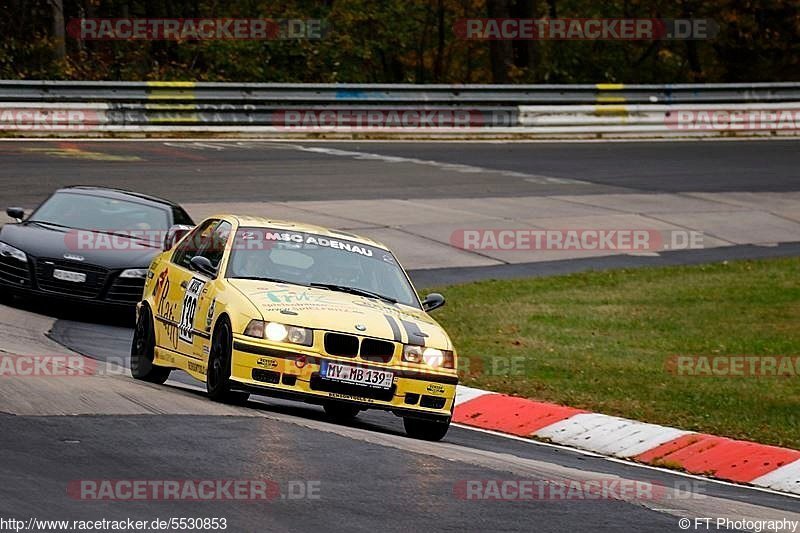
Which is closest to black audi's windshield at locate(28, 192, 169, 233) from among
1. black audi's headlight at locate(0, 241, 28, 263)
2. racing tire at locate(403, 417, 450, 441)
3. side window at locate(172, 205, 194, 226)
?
side window at locate(172, 205, 194, 226)

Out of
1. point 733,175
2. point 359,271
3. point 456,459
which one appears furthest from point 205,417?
point 733,175

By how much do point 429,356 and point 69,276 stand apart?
618 cm

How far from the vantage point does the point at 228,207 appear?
22.8 m

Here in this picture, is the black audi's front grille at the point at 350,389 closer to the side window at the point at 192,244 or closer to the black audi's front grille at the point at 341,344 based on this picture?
the black audi's front grille at the point at 341,344

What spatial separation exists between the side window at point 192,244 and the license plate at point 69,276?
11.1 ft

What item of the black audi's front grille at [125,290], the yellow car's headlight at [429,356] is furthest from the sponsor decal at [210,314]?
the black audi's front grille at [125,290]

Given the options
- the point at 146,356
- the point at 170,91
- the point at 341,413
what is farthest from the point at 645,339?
the point at 170,91

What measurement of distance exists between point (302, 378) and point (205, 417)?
2.73 feet

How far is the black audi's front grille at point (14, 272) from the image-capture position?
15.5 metres

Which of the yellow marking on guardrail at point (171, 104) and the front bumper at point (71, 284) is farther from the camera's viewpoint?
the yellow marking on guardrail at point (171, 104)

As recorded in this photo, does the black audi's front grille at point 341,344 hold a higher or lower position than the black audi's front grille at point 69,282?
higher

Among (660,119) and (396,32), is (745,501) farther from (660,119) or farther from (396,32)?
(396,32)

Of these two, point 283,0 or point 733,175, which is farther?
point 283,0

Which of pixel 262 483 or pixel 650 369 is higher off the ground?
pixel 262 483
